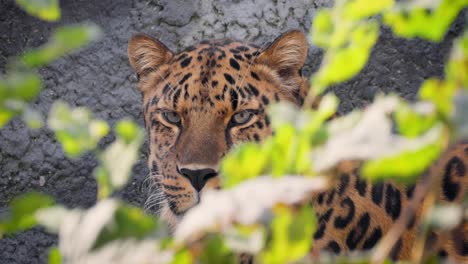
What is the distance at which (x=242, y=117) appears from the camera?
374cm

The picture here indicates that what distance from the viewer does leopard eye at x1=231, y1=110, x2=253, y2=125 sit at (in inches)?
147

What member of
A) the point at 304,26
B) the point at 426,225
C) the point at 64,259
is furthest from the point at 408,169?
the point at 304,26

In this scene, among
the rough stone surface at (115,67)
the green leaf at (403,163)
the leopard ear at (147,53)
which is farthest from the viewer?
the rough stone surface at (115,67)

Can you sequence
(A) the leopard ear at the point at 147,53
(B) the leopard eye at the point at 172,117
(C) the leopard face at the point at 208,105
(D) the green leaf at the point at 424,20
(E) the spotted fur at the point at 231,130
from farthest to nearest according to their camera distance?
(A) the leopard ear at the point at 147,53, (B) the leopard eye at the point at 172,117, (C) the leopard face at the point at 208,105, (E) the spotted fur at the point at 231,130, (D) the green leaf at the point at 424,20

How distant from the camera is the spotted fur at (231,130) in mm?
3443

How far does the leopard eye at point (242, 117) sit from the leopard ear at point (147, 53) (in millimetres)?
579

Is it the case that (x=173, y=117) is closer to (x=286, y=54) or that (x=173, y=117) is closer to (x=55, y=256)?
(x=286, y=54)

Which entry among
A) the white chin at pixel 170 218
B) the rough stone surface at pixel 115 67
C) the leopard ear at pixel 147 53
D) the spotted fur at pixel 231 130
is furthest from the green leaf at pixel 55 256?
the rough stone surface at pixel 115 67

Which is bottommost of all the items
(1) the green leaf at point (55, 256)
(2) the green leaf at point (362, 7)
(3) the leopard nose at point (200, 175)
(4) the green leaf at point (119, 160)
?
(3) the leopard nose at point (200, 175)

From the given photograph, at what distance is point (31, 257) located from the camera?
5184mm

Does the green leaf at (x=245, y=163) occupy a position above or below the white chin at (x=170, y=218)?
above

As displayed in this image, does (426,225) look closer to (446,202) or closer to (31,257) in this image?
(446,202)

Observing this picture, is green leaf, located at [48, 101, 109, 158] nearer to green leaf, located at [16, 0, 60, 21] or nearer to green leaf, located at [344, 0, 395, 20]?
green leaf, located at [16, 0, 60, 21]

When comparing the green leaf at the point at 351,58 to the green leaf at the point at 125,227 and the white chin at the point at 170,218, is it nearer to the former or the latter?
the green leaf at the point at 125,227
